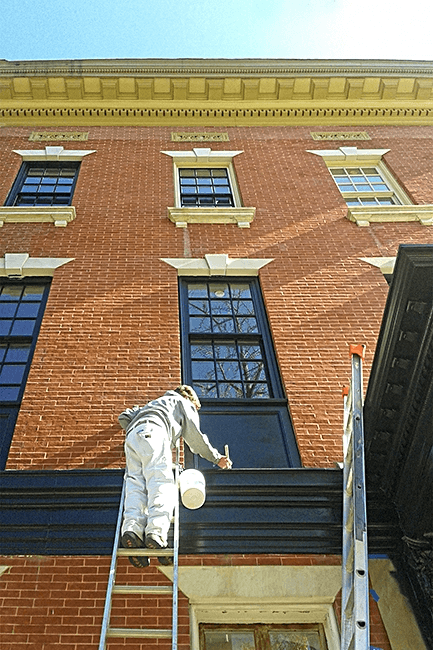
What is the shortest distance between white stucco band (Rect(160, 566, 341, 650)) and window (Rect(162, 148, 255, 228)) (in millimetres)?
6612

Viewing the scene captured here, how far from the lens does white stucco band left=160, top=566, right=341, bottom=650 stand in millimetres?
5586

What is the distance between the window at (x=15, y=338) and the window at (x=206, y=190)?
114 inches

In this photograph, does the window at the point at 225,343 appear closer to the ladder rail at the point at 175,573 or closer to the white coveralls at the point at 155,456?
the white coveralls at the point at 155,456

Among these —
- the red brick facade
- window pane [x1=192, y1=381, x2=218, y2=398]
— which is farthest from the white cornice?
window pane [x1=192, y1=381, x2=218, y2=398]

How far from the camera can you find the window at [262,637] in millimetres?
5473

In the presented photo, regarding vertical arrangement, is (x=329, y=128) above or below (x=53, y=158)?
above

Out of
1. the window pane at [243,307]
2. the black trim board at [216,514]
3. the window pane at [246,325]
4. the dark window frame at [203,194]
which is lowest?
the black trim board at [216,514]

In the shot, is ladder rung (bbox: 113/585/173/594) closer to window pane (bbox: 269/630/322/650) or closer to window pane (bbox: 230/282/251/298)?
window pane (bbox: 269/630/322/650)

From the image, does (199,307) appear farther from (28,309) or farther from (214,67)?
(214,67)

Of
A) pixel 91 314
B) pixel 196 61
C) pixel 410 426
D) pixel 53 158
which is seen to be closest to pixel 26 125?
pixel 53 158

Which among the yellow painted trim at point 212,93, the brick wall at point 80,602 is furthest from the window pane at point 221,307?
the yellow painted trim at point 212,93

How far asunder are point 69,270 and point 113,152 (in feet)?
14.5

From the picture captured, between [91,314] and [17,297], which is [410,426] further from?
[17,297]

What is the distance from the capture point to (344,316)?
8.99 meters
